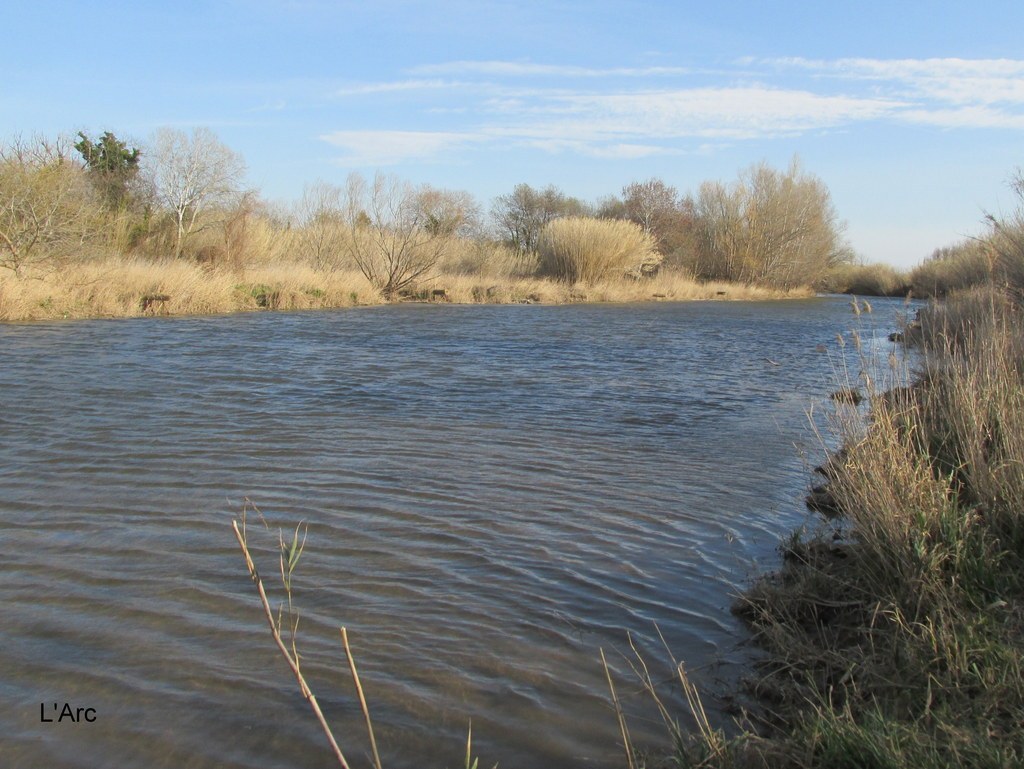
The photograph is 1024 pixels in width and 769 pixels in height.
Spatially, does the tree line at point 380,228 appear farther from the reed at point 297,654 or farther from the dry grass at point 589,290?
the reed at point 297,654

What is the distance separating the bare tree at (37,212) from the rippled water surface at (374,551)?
931 centimetres

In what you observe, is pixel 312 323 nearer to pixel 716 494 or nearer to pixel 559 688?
pixel 716 494

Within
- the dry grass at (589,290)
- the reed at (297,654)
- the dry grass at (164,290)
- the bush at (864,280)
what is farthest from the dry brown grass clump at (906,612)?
the bush at (864,280)

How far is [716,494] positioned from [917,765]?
4.12 metres

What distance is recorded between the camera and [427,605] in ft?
13.4

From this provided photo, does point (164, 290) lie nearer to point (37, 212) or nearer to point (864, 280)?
point (37, 212)

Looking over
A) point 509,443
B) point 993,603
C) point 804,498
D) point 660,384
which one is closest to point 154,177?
point 660,384

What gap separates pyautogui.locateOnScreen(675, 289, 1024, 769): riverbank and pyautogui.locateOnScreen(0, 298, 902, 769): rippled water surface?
37 cm

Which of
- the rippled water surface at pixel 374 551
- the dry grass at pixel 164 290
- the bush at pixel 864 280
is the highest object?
the bush at pixel 864 280

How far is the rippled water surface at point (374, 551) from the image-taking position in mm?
3045

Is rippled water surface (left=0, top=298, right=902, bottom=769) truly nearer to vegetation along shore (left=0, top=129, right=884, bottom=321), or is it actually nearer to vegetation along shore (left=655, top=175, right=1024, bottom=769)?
vegetation along shore (left=655, top=175, right=1024, bottom=769)

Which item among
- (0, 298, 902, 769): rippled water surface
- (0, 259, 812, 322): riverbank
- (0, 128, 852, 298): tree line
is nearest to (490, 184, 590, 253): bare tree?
(0, 128, 852, 298): tree line

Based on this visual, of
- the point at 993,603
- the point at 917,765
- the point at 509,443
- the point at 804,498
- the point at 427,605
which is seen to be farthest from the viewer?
the point at 509,443

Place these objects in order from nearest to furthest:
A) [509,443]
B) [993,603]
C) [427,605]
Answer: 1. [993,603]
2. [427,605]
3. [509,443]
